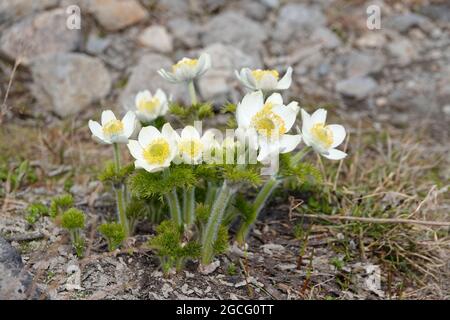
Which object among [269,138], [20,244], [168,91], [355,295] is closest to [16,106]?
[168,91]

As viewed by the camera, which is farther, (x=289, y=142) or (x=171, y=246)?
(x=171, y=246)

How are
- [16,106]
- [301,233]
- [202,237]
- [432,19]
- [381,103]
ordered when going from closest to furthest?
[202,237], [301,233], [16,106], [381,103], [432,19]

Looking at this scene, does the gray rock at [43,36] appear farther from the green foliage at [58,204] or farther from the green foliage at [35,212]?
the green foliage at [58,204]

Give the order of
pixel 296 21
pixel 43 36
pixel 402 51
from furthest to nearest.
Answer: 1. pixel 296 21
2. pixel 402 51
3. pixel 43 36

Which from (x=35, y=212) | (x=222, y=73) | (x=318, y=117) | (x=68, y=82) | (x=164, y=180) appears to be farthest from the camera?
(x=222, y=73)

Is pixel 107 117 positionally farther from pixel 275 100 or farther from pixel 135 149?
pixel 275 100

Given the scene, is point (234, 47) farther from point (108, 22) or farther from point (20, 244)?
point (20, 244)

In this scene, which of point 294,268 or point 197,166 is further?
point 294,268

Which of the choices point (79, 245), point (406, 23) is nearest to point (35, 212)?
point (79, 245)

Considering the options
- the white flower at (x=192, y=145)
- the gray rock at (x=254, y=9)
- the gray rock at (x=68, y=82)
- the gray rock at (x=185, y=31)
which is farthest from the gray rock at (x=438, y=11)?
the white flower at (x=192, y=145)
